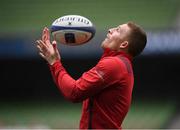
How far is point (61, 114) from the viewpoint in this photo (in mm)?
12312

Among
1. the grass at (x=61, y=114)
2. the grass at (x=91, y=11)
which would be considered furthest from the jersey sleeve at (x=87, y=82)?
the grass at (x=91, y=11)

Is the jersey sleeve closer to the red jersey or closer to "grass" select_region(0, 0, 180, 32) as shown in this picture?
the red jersey

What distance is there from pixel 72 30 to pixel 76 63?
735 cm

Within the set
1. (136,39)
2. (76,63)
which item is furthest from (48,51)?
(76,63)

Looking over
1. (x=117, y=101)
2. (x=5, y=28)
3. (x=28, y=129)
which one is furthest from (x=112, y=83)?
(x=5, y=28)

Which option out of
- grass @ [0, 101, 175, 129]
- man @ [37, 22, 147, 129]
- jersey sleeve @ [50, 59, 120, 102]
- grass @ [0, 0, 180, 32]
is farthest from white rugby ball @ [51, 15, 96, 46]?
grass @ [0, 0, 180, 32]

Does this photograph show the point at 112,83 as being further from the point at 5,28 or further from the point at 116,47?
the point at 5,28

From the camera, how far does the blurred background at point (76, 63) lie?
12016 mm

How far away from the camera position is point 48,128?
11.4m

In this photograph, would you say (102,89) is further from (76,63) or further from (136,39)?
(76,63)

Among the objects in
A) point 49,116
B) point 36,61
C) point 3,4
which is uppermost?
point 3,4

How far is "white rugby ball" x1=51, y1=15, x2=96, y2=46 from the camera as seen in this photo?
204 inches

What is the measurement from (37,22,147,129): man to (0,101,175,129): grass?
663 cm

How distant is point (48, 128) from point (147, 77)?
2.67 metres
